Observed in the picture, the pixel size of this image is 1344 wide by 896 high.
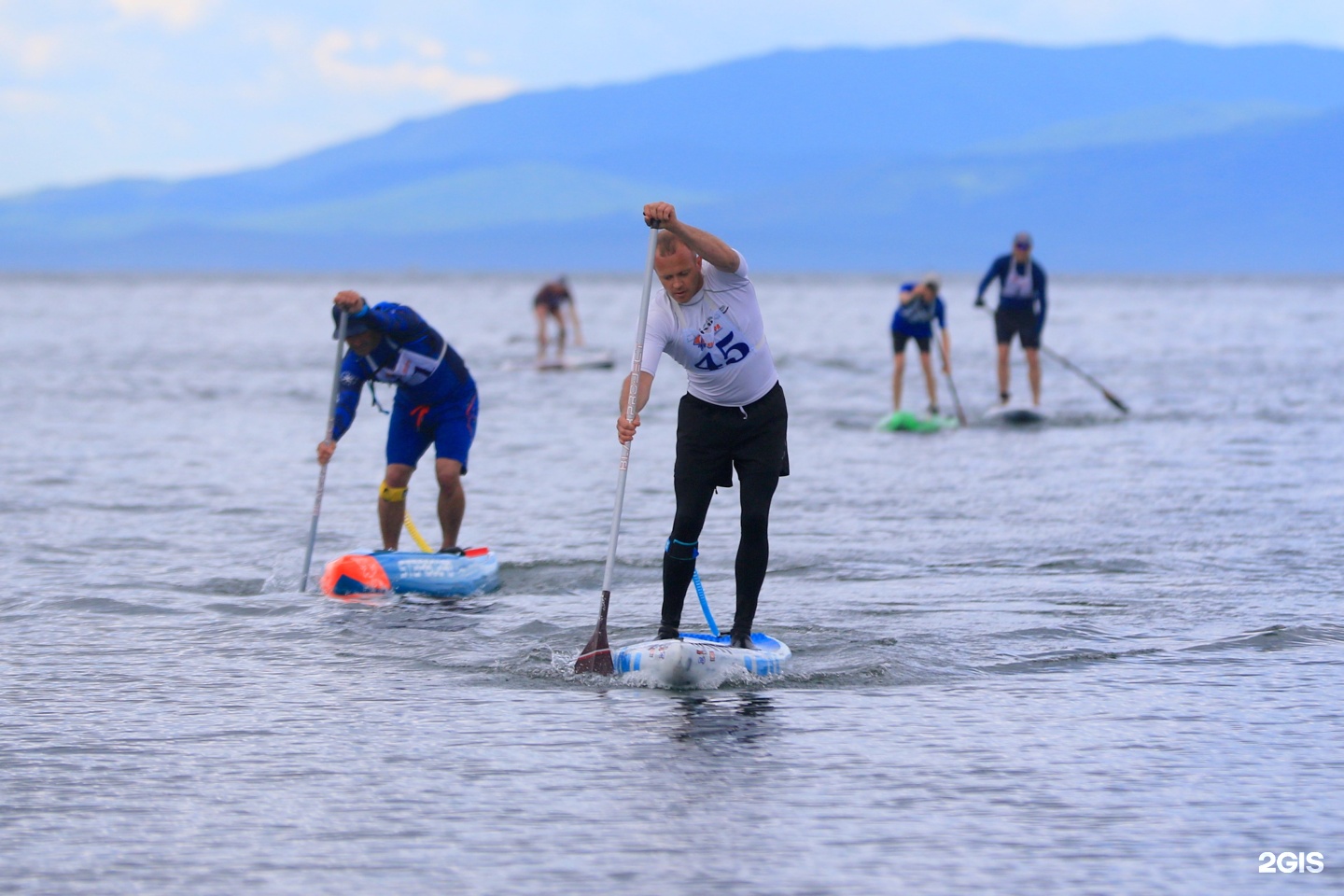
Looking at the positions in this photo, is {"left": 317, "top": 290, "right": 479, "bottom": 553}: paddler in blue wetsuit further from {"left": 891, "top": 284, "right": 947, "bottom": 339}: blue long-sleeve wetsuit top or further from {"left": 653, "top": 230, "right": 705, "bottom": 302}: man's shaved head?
{"left": 891, "top": 284, "right": 947, "bottom": 339}: blue long-sleeve wetsuit top

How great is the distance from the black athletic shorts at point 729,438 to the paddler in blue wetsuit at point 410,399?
2794mm

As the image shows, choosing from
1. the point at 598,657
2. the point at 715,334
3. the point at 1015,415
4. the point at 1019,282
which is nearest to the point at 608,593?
the point at 598,657

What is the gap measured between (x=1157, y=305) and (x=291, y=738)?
241 ft

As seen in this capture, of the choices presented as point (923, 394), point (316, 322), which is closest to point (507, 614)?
point (923, 394)

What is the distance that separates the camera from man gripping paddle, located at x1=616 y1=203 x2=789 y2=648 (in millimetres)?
7566

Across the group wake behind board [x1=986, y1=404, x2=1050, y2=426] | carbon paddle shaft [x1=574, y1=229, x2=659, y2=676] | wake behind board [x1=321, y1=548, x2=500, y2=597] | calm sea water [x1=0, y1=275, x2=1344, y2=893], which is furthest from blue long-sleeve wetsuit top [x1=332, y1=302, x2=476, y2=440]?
wake behind board [x1=986, y1=404, x2=1050, y2=426]

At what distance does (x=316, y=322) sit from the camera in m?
62.4

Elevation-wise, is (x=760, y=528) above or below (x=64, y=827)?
above

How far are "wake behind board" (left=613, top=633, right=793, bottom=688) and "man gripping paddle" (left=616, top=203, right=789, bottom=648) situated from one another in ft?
0.47

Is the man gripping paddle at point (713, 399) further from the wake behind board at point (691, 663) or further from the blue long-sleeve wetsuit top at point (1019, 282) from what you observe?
the blue long-sleeve wetsuit top at point (1019, 282)

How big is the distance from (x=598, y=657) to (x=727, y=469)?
3.49 ft

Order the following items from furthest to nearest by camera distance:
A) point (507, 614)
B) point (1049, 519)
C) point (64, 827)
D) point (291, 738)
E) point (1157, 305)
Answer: point (1157, 305) < point (1049, 519) < point (507, 614) < point (291, 738) < point (64, 827)

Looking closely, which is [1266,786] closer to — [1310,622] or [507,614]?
[1310,622]

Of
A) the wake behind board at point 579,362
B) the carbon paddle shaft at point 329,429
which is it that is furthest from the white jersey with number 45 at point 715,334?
the wake behind board at point 579,362
